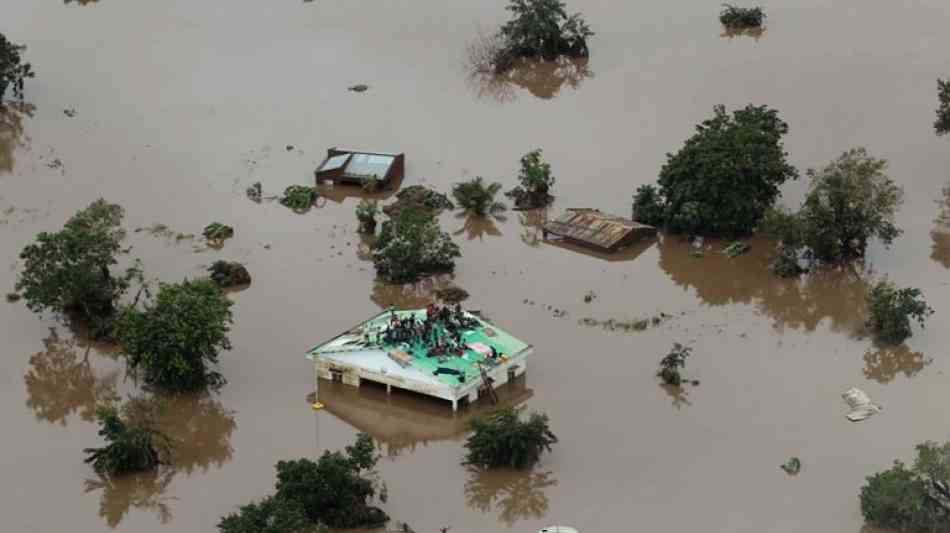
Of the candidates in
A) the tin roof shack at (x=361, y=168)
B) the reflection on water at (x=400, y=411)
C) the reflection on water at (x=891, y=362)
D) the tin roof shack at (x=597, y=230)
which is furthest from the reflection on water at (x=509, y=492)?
the tin roof shack at (x=361, y=168)


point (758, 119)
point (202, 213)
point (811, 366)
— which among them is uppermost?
point (758, 119)

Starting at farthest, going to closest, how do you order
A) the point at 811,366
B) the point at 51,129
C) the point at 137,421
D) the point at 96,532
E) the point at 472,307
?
the point at 51,129, the point at 472,307, the point at 811,366, the point at 137,421, the point at 96,532

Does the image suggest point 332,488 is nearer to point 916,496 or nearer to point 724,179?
point 916,496

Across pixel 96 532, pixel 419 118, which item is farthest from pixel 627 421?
pixel 419 118

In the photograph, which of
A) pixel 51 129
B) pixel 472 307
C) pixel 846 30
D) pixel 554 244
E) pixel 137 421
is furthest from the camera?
pixel 846 30

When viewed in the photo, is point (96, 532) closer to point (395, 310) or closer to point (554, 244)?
point (395, 310)

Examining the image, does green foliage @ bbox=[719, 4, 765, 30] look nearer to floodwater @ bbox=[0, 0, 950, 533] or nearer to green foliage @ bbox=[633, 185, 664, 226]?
floodwater @ bbox=[0, 0, 950, 533]
